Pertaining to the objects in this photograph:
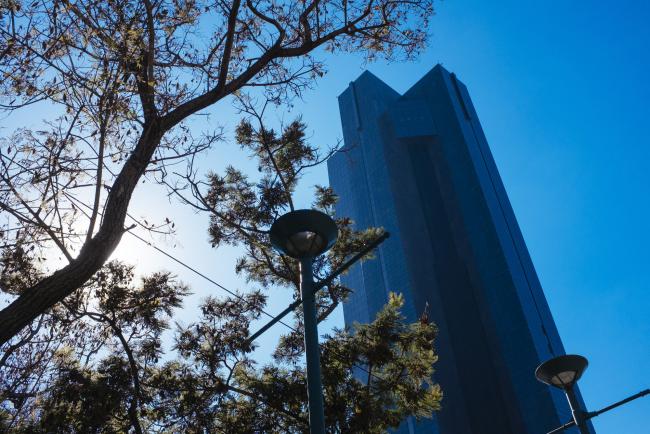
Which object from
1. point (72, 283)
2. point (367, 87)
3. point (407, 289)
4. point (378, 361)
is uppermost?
point (367, 87)

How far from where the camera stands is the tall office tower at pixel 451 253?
6969cm

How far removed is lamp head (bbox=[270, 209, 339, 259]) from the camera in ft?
18.2

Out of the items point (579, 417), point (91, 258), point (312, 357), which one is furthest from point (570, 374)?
point (91, 258)

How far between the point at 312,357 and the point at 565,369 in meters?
6.04

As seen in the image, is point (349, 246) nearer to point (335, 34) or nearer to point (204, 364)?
point (204, 364)

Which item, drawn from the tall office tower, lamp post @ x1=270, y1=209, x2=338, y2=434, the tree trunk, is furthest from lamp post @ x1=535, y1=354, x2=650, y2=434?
the tall office tower

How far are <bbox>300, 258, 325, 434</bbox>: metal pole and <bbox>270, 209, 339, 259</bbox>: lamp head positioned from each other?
0.47ft

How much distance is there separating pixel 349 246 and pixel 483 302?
68.8 meters

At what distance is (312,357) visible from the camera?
5094 mm

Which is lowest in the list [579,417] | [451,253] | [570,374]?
[579,417]

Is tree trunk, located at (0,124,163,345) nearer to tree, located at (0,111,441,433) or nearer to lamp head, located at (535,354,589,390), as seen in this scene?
tree, located at (0,111,441,433)

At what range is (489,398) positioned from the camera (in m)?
70.9

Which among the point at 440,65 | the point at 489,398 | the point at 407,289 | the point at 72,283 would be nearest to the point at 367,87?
the point at 440,65

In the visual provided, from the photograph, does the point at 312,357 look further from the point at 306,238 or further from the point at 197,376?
the point at 197,376
